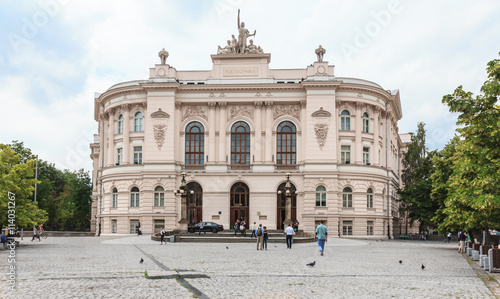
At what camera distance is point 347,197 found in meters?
60.4

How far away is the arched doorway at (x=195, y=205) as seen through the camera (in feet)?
200

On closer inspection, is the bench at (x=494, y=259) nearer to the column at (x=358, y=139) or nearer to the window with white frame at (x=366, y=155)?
the column at (x=358, y=139)

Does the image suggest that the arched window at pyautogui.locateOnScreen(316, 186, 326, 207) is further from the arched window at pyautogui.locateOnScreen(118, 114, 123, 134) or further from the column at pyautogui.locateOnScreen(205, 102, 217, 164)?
the arched window at pyautogui.locateOnScreen(118, 114, 123, 134)

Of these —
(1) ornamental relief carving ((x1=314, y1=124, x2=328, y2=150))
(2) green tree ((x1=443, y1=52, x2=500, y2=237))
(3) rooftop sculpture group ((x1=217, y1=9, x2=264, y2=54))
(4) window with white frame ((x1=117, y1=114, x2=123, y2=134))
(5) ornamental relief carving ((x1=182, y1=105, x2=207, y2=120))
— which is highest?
(3) rooftop sculpture group ((x1=217, y1=9, x2=264, y2=54))

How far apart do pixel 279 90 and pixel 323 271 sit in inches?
1671

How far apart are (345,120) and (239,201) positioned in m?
14.6

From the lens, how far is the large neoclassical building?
197 ft

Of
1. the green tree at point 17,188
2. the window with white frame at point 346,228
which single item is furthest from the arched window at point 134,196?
the window with white frame at point 346,228

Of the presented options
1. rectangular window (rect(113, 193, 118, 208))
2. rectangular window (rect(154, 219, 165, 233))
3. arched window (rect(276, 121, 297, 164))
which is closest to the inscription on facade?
arched window (rect(276, 121, 297, 164))

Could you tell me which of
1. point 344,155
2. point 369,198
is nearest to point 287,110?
point 344,155

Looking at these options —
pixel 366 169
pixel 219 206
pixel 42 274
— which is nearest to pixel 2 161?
pixel 42 274

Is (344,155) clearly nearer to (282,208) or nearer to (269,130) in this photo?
(269,130)

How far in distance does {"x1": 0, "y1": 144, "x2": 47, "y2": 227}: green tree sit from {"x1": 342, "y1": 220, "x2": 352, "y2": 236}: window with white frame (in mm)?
31721

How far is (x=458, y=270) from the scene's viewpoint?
22328 mm
